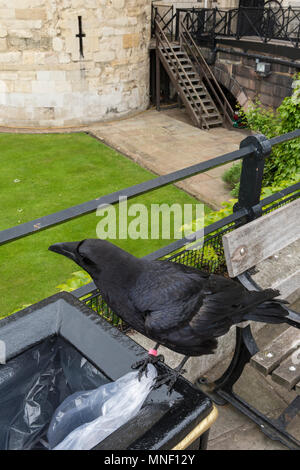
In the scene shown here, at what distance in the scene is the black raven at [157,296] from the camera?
192cm

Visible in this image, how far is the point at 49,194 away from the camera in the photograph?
934cm

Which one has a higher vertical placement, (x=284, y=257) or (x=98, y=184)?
(x=284, y=257)

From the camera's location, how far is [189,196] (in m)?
9.19

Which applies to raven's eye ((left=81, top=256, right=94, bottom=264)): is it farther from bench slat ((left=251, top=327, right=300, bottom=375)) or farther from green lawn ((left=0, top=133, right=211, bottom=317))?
green lawn ((left=0, top=133, right=211, bottom=317))

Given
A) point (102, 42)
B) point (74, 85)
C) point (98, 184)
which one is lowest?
point (98, 184)

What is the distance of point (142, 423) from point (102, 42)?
13439 millimetres

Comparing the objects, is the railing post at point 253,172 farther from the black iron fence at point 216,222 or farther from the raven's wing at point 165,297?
the raven's wing at point 165,297

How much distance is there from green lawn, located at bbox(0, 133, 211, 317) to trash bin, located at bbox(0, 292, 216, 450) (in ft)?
14.3

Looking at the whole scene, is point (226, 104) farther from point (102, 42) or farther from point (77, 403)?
point (77, 403)

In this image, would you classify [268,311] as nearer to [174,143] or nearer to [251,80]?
[174,143]

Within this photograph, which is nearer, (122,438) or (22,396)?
(122,438)

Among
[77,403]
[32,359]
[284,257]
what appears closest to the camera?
[77,403]

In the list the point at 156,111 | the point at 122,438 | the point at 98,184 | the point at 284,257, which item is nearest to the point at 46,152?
the point at 98,184

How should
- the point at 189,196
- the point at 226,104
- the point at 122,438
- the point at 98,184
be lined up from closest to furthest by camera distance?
the point at 122,438
the point at 189,196
the point at 98,184
the point at 226,104
